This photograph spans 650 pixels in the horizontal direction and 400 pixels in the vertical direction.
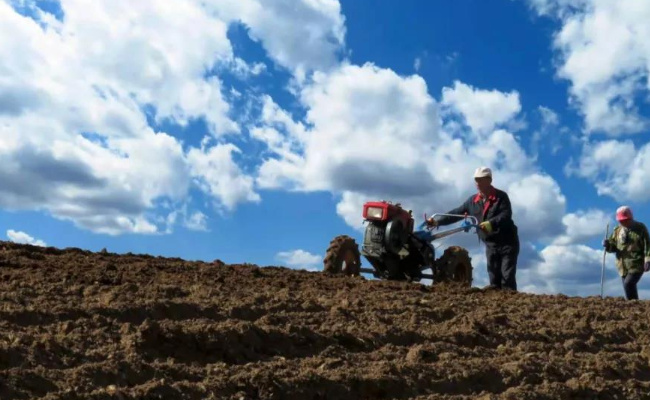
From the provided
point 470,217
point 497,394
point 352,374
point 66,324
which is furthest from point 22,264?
point 470,217

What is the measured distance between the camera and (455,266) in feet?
38.3

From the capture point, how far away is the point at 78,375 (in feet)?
13.4

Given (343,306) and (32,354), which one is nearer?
(32,354)

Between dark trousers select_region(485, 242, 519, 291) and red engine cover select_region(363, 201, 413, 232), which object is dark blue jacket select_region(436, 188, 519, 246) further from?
red engine cover select_region(363, 201, 413, 232)

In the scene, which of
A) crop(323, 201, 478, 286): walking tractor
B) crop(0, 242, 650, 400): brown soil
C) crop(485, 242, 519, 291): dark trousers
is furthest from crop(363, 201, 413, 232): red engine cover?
crop(0, 242, 650, 400): brown soil

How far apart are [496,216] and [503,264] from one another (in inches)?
24.5

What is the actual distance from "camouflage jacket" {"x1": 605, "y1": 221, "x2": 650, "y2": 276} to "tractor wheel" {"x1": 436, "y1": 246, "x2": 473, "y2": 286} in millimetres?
2170

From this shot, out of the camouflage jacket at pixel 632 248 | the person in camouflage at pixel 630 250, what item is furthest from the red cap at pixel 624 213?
the camouflage jacket at pixel 632 248

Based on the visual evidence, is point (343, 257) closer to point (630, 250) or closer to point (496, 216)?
point (496, 216)

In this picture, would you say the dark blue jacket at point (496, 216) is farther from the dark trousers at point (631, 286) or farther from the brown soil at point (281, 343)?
the brown soil at point (281, 343)

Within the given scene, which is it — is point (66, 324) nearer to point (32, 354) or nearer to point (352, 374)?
point (32, 354)

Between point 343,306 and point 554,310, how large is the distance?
8.09 ft

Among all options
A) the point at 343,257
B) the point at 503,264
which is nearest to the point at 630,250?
the point at 503,264

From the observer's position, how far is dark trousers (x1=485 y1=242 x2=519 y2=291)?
9844 millimetres
